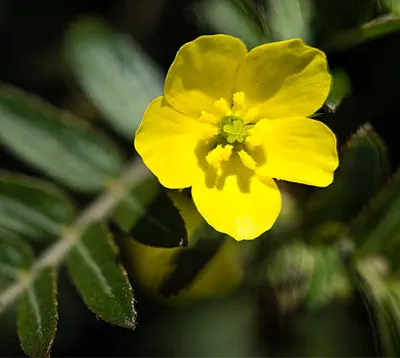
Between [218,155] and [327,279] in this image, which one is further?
[327,279]

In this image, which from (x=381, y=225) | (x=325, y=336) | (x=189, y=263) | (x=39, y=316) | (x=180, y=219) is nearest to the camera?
(x=39, y=316)

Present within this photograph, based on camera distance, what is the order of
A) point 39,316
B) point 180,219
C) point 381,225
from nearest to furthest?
point 39,316
point 180,219
point 381,225

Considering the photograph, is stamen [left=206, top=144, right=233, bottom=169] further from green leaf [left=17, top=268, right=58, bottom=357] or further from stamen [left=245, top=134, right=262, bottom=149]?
green leaf [left=17, top=268, right=58, bottom=357]

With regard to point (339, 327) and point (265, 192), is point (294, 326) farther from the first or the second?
point (265, 192)

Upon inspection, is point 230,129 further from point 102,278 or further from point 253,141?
point 102,278

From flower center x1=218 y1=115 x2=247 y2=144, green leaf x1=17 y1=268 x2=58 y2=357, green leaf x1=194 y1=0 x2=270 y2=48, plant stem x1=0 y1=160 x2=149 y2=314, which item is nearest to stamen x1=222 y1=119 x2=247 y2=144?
flower center x1=218 y1=115 x2=247 y2=144

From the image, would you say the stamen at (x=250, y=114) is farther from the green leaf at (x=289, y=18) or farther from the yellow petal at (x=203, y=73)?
the green leaf at (x=289, y=18)

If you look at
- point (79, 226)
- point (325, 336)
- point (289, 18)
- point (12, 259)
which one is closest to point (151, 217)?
point (79, 226)
